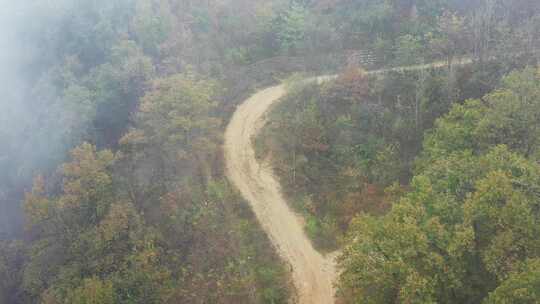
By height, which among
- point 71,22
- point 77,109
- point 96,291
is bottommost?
point 96,291

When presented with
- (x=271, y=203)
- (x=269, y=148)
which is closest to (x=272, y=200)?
(x=271, y=203)

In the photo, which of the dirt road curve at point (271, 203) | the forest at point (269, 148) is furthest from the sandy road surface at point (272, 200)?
the forest at point (269, 148)

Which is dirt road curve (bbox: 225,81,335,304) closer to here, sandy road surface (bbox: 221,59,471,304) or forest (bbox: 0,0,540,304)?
sandy road surface (bbox: 221,59,471,304)

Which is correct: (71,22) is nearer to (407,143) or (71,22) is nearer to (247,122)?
(247,122)

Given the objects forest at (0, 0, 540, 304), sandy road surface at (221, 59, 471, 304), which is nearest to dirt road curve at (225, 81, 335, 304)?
sandy road surface at (221, 59, 471, 304)

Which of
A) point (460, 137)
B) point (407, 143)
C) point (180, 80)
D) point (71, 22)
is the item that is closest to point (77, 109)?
point (180, 80)

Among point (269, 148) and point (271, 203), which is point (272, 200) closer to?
point (271, 203)
